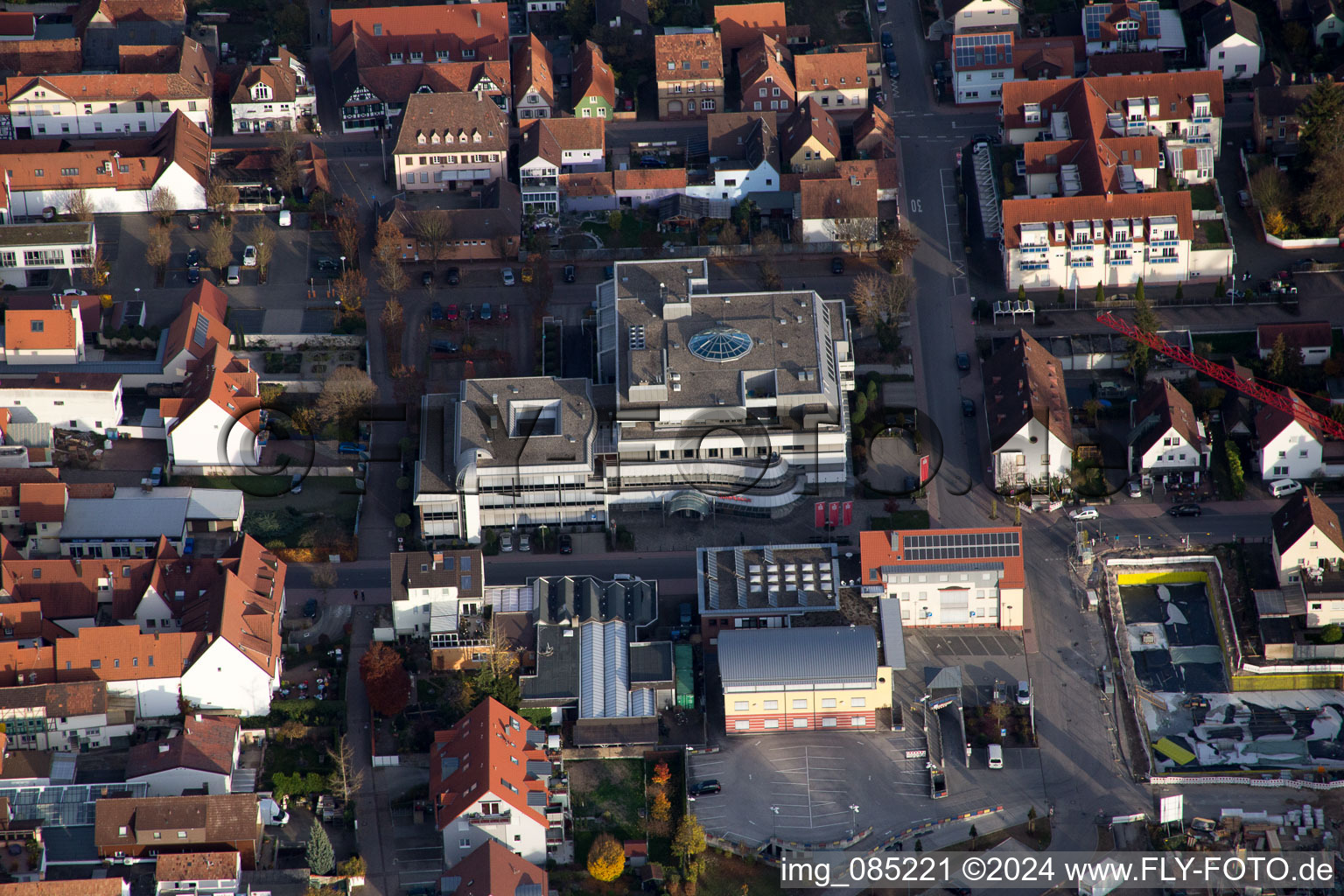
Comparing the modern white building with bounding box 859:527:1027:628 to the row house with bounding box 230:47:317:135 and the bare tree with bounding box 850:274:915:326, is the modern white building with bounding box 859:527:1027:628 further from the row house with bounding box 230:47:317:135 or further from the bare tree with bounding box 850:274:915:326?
the row house with bounding box 230:47:317:135

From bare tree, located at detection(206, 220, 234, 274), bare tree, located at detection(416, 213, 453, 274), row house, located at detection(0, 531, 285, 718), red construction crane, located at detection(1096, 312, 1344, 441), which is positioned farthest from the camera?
bare tree, located at detection(206, 220, 234, 274)

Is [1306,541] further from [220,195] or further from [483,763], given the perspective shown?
[220,195]

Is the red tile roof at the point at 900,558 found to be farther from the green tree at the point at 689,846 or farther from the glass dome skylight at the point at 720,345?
the green tree at the point at 689,846

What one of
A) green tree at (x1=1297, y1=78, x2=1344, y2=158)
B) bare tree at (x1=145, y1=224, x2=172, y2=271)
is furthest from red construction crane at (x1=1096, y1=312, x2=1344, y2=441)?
bare tree at (x1=145, y1=224, x2=172, y2=271)

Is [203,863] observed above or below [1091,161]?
below

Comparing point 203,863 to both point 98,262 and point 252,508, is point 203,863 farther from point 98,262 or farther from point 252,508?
point 98,262

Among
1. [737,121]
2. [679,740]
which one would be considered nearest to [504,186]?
[737,121]

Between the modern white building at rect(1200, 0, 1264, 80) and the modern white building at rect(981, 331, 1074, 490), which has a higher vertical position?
the modern white building at rect(1200, 0, 1264, 80)
